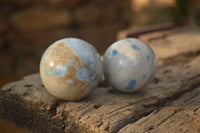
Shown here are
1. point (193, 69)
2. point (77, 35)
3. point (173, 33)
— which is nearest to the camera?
point (193, 69)

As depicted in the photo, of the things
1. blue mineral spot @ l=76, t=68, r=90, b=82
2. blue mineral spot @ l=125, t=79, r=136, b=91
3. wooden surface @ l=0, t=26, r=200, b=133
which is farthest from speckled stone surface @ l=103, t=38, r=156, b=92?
blue mineral spot @ l=76, t=68, r=90, b=82

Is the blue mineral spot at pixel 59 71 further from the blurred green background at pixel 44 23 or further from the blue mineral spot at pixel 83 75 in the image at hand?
the blurred green background at pixel 44 23

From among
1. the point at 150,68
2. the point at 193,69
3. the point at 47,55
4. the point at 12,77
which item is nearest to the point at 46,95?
the point at 47,55

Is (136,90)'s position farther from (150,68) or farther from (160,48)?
(160,48)

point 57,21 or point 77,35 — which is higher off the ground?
point 57,21

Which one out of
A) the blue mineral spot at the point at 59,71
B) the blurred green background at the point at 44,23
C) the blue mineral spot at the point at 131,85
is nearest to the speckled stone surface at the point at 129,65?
the blue mineral spot at the point at 131,85

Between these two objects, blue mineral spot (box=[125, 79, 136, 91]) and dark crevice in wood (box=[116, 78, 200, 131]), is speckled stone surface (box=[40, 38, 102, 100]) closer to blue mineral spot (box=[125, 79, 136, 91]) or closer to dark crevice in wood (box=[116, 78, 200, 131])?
blue mineral spot (box=[125, 79, 136, 91])

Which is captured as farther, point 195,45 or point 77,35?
point 77,35
